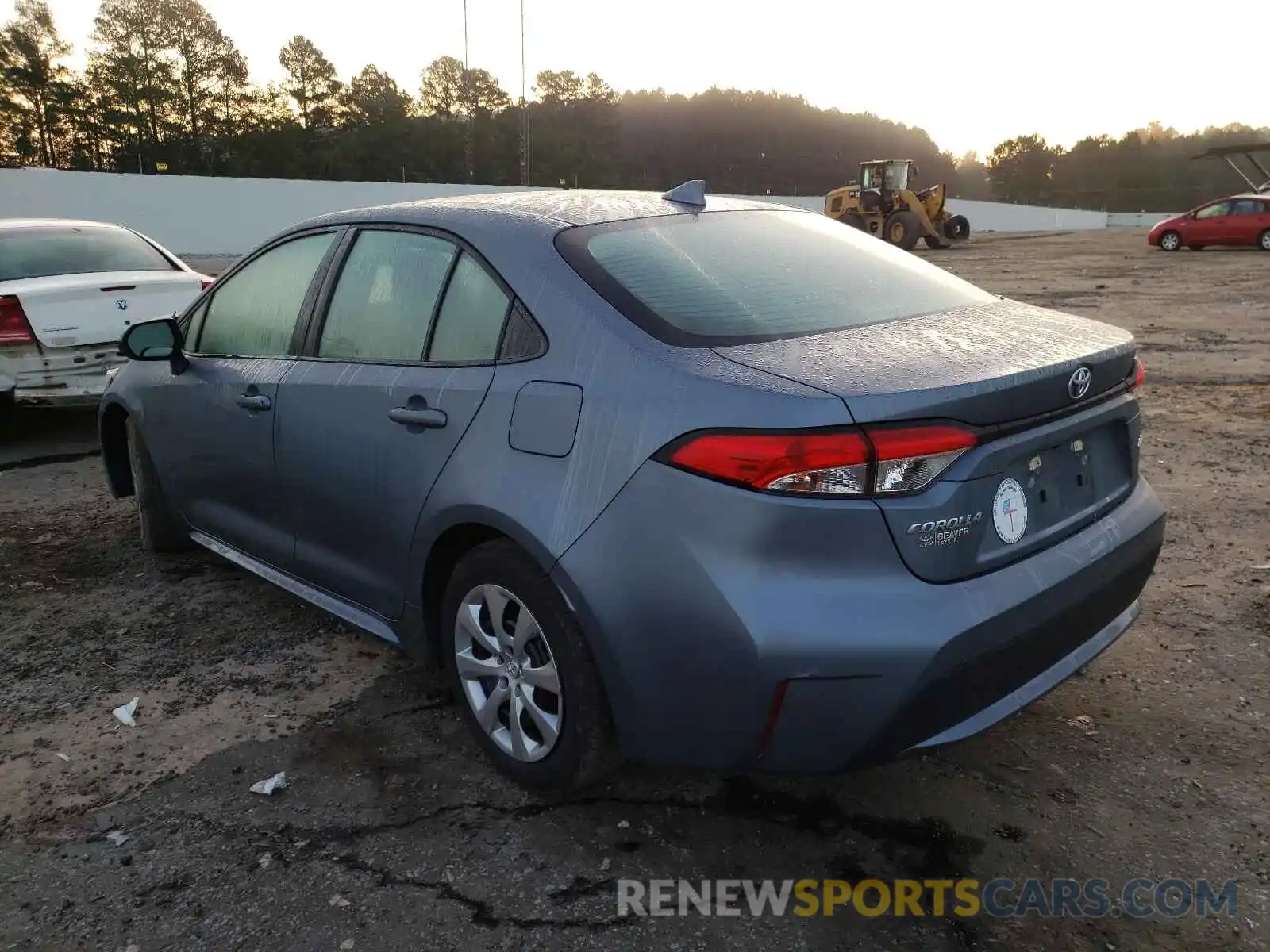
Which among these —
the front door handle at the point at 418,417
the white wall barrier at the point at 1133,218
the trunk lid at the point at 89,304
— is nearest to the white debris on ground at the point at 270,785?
the front door handle at the point at 418,417

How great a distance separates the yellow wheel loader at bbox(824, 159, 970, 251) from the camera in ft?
87.8

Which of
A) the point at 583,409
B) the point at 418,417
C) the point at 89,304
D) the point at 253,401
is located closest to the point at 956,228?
the point at 89,304

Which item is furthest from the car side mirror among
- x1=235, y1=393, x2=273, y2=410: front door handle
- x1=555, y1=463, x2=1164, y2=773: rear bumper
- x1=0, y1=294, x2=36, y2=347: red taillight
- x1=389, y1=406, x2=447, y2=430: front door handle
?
x1=0, y1=294, x2=36, y2=347: red taillight

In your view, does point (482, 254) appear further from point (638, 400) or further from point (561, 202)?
point (638, 400)

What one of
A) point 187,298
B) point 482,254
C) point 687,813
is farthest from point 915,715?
point 187,298

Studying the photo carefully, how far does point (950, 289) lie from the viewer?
3.02 meters

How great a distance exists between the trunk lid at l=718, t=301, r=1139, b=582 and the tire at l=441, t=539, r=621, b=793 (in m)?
0.77

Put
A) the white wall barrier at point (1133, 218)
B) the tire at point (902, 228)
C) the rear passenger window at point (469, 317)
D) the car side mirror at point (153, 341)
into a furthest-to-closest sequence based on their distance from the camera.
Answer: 1. the white wall barrier at point (1133, 218)
2. the tire at point (902, 228)
3. the car side mirror at point (153, 341)
4. the rear passenger window at point (469, 317)

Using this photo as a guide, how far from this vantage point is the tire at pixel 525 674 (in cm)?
240

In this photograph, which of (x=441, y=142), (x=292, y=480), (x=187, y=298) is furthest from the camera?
(x=441, y=142)

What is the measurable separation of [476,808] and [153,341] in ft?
7.82

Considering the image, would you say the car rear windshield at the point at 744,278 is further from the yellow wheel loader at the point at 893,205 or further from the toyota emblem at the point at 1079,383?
the yellow wheel loader at the point at 893,205

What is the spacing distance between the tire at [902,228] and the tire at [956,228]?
2730 millimetres

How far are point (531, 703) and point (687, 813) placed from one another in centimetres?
51
